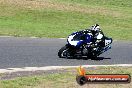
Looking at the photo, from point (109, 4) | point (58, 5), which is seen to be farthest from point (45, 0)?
point (109, 4)

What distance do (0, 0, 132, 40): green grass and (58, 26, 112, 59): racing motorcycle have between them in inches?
264

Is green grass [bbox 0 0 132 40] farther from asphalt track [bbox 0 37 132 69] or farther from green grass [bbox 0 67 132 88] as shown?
green grass [bbox 0 67 132 88]

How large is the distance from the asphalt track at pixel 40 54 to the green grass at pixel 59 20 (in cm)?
263

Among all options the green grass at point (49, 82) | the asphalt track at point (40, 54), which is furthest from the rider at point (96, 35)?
the green grass at point (49, 82)

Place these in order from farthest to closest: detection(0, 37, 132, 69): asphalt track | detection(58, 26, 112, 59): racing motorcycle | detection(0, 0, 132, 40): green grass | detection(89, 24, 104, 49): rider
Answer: detection(0, 0, 132, 40): green grass < detection(89, 24, 104, 49): rider < detection(58, 26, 112, 59): racing motorcycle < detection(0, 37, 132, 69): asphalt track

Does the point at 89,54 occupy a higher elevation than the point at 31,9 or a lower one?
higher

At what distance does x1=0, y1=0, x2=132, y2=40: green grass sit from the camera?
85.9ft

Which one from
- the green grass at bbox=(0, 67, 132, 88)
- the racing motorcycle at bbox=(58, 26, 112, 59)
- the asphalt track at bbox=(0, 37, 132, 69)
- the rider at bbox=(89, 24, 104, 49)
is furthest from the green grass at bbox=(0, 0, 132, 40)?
the green grass at bbox=(0, 67, 132, 88)

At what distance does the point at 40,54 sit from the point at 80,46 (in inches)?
68.0

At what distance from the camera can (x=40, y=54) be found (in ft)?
57.4

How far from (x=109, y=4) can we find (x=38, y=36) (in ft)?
82.5

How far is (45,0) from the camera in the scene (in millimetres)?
41906

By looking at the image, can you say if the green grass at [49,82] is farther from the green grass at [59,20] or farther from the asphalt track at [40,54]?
the green grass at [59,20]

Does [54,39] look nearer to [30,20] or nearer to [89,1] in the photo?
[30,20]
